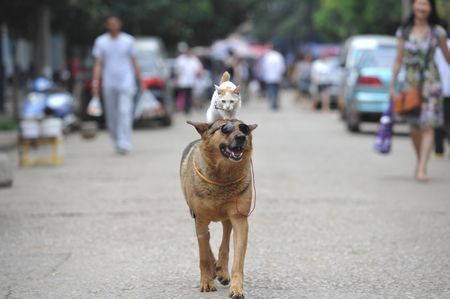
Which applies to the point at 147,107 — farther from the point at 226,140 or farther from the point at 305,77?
the point at 226,140

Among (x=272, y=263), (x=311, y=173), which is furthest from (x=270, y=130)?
(x=272, y=263)

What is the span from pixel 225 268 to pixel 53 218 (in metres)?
3.48

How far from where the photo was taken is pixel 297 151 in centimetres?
1675

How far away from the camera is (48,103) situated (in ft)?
69.4

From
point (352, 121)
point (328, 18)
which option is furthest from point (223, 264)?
point (328, 18)

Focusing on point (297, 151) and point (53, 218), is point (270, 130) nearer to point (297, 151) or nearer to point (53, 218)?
point (297, 151)

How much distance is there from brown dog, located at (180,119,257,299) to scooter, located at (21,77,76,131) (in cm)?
1484

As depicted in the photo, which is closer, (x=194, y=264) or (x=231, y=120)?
(x=231, y=120)

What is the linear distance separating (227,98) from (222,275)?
3.70 ft

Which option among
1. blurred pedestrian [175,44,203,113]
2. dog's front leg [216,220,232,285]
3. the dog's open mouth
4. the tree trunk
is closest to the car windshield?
blurred pedestrian [175,44,203,113]

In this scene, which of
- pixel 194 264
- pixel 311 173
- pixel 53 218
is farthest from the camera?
pixel 311 173

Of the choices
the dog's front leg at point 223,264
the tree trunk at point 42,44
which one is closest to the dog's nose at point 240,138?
the dog's front leg at point 223,264

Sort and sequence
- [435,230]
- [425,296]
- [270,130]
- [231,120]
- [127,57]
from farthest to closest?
[270,130]
[127,57]
[435,230]
[425,296]
[231,120]

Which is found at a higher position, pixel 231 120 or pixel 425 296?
pixel 231 120
